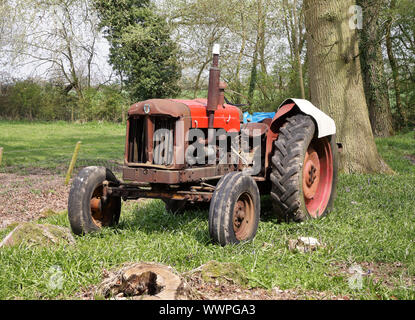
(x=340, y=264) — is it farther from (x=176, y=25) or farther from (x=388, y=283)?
(x=176, y=25)

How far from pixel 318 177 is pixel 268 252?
2.10 metres

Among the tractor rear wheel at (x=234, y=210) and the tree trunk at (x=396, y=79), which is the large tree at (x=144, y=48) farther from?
the tractor rear wheel at (x=234, y=210)

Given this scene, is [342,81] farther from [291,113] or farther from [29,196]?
[29,196]

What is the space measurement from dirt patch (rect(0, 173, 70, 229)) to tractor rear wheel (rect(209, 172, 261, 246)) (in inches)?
131

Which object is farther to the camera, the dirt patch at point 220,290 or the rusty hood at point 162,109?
the rusty hood at point 162,109

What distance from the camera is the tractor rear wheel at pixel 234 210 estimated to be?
4.24 m

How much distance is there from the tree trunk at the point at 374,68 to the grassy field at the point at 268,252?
691cm

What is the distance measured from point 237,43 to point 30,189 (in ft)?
45.2

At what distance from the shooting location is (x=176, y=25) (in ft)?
75.8

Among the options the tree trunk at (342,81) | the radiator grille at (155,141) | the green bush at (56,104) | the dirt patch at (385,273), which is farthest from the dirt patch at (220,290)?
the green bush at (56,104)

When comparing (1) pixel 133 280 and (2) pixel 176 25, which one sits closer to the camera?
(1) pixel 133 280

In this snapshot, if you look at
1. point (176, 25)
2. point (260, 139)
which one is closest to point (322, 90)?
point (260, 139)

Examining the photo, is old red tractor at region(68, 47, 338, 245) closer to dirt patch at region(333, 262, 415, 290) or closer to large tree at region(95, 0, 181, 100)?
dirt patch at region(333, 262, 415, 290)
